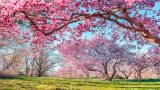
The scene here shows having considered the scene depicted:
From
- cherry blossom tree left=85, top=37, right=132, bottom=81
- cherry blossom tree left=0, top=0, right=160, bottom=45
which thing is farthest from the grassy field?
cherry blossom tree left=85, top=37, right=132, bottom=81

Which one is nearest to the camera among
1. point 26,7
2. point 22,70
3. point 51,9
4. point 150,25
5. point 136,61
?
point 26,7

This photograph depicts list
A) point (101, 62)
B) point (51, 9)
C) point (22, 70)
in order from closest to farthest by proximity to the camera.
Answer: point (51, 9) < point (101, 62) < point (22, 70)

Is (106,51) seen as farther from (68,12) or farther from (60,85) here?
(68,12)

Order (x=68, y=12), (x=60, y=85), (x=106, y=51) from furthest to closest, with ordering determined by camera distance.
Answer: (x=106, y=51) → (x=60, y=85) → (x=68, y=12)

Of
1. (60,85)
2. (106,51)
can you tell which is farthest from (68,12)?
(106,51)

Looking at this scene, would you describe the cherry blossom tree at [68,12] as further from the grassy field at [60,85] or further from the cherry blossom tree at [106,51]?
the cherry blossom tree at [106,51]

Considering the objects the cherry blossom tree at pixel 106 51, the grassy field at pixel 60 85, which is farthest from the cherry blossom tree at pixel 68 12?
the cherry blossom tree at pixel 106 51

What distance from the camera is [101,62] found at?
48500mm

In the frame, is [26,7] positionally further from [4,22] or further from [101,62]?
[101,62]

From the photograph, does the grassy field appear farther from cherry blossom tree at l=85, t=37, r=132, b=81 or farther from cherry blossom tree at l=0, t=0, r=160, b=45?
cherry blossom tree at l=85, t=37, r=132, b=81

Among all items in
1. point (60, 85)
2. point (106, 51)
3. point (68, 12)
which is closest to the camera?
point (68, 12)

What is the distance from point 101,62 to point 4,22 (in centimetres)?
3418

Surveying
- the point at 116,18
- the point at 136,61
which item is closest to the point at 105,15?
the point at 116,18

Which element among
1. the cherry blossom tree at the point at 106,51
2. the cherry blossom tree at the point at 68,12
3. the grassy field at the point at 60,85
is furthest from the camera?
the cherry blossom tree at the point at 106,51
